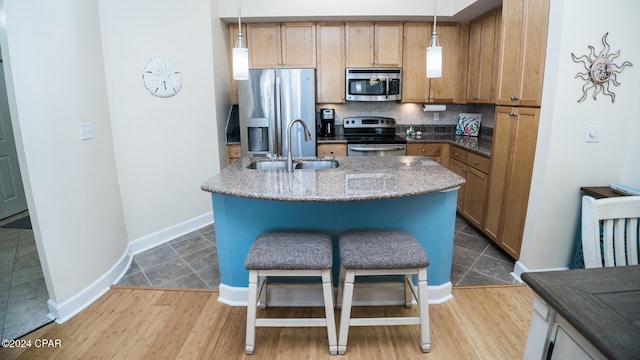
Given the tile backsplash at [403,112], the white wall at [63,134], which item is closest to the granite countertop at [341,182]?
the white wall at [63,134]

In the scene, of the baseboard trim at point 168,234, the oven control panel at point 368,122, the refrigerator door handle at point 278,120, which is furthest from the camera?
the oven control panel at point 368,122

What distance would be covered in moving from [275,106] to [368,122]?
4.41 ft

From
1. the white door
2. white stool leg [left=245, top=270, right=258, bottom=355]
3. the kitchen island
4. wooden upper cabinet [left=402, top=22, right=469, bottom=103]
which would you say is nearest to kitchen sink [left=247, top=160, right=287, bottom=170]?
the kitchen island

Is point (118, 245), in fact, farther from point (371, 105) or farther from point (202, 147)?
point (371, 105)

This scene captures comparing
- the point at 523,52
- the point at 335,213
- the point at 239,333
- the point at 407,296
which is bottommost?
the point at 239,333

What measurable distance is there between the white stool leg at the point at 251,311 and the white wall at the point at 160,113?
1.87 m

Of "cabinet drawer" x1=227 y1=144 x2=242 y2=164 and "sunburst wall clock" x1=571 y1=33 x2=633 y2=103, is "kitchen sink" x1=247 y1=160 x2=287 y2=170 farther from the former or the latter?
"sunburst wall clock" x1=571 y1=33 x2=633 y2=103

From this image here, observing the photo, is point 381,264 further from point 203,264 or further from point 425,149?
point 425,149

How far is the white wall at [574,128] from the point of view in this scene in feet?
7.52

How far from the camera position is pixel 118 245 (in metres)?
2.94

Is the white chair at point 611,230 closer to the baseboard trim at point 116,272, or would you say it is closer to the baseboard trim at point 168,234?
the baseboard trim at point 116,272

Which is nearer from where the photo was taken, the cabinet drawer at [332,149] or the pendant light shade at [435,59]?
the pendant light shade at [435,59]

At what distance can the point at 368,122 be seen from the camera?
15.6 feet

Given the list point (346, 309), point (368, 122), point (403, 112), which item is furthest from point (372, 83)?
point (346, 309)
